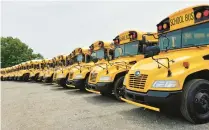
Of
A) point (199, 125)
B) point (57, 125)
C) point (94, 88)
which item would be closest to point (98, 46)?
point (94, 88)

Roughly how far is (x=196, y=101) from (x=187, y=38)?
1681 millimetres

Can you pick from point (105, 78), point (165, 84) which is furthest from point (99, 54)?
point (165, 84)

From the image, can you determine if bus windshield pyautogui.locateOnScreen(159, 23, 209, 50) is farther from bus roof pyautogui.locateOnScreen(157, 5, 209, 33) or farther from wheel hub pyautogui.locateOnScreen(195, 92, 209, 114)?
wheel hub pyautogui.locateOnScreen(195, 92, 209, 114)

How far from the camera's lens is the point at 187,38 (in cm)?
598

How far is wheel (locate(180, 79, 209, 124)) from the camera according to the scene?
4.80 m

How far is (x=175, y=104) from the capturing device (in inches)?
191

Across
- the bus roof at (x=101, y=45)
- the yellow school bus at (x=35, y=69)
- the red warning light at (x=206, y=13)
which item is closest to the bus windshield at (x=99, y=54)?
the bus roof at (x=101, y=45)

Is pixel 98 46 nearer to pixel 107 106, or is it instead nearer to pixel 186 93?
pixel 107 106

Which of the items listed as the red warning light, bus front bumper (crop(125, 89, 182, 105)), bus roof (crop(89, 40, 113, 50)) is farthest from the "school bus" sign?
bus roof (crop(89, 40, 113, 50))

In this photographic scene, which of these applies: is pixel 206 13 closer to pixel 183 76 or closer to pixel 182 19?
pixel 182 19

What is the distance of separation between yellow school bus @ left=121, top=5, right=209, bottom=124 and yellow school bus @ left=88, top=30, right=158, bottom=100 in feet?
5.68

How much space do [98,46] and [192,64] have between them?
6.67m

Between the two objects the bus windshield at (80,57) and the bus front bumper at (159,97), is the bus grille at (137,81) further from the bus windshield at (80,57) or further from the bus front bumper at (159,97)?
the bus windshield at (80,57)

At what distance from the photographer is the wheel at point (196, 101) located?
15.8ft
